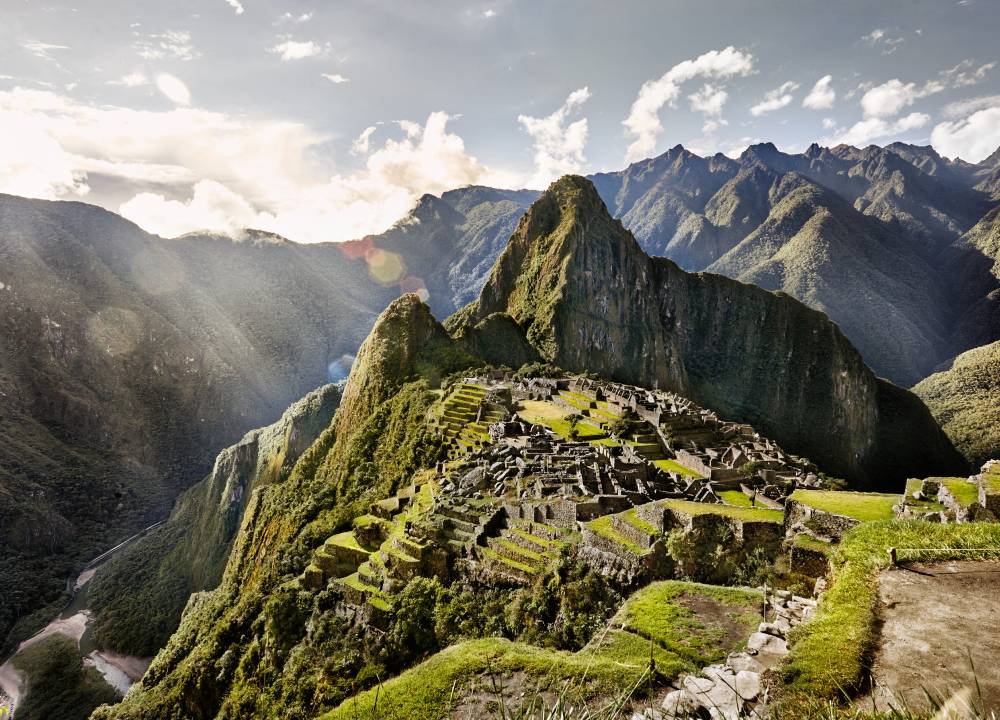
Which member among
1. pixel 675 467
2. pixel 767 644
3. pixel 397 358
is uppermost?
pixel 397 358

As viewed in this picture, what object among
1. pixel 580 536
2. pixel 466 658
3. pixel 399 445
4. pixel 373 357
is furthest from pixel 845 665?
pixel 373 357

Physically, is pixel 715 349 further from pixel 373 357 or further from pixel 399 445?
pixel 399 445

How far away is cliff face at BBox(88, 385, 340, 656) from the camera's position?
253 feet

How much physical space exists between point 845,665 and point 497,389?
1967 inches

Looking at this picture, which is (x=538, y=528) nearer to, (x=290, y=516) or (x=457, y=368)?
(x=290, y=516)

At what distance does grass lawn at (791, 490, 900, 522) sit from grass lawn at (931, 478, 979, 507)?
1.42m

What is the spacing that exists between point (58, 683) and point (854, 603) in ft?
319

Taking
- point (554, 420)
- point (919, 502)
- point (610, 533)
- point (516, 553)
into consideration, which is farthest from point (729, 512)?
point (554, 420)

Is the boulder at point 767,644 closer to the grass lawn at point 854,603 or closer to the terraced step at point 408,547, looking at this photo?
the grass lawn at point 854,603

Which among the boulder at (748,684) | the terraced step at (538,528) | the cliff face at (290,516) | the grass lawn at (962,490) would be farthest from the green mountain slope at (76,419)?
the grass lawn at (962,490)

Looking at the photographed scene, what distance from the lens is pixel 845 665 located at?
7305 millimetres

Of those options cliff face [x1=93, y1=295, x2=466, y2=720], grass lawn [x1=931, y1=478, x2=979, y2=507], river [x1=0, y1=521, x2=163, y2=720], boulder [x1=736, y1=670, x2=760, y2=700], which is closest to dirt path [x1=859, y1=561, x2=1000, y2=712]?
boulder [x1=736, y1=670, x2=760, y2=700]

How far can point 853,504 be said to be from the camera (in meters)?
16.1

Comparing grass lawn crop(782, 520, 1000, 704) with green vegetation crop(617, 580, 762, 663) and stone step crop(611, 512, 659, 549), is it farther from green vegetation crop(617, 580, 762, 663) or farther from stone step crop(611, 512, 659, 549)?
stone step crop(611, 512, 659, 549)
